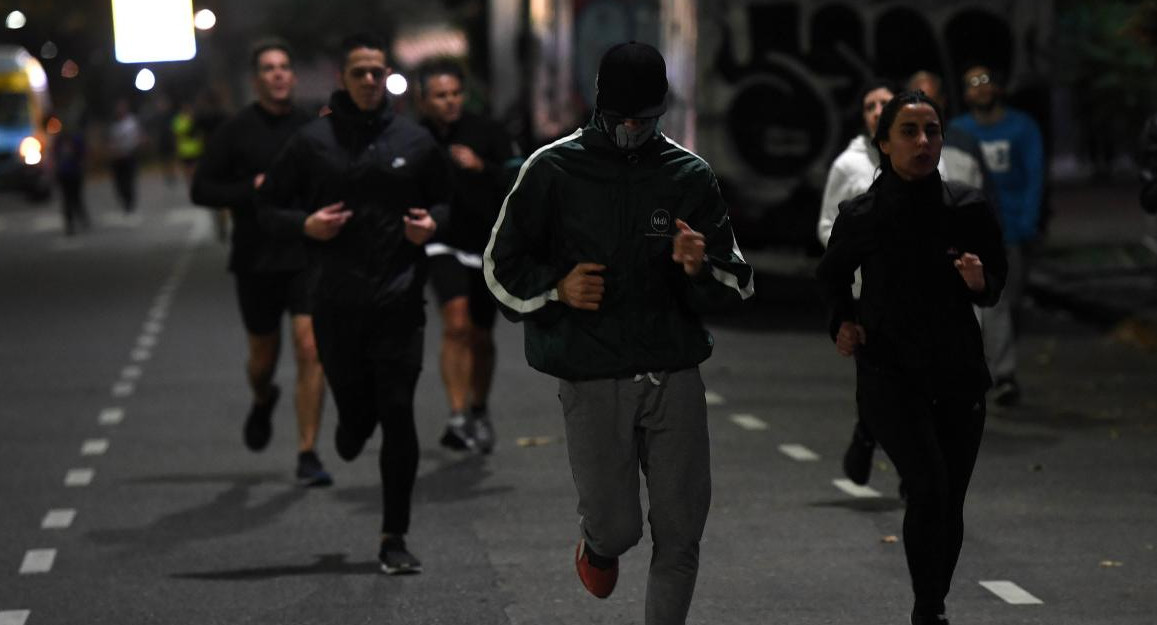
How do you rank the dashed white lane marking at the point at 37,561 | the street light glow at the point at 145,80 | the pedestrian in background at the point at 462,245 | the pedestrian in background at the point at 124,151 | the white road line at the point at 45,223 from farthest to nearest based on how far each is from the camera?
1. the pedestrian in background at the point at 124,151
2. the white road line at the point at 45,223
3. the street light glow at the point at 145,80
4. the pedestrian in background at the point at 462,245
5. the dashed white lane marking at the point at 37,561

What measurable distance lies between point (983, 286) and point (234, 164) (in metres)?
4.96

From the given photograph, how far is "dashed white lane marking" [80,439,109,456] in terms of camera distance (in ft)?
38.3

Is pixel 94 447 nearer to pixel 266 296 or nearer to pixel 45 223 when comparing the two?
pixel 266 296

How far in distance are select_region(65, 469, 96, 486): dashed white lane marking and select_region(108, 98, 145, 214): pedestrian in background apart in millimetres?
27119

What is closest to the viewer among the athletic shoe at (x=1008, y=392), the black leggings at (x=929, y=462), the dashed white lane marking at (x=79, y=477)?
the black leggings at (x=929, y=462)

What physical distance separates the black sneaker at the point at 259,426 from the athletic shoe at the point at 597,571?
5.18 meters

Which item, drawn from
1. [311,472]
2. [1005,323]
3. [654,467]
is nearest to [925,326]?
[654,467]

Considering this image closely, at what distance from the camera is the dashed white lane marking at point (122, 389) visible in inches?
558

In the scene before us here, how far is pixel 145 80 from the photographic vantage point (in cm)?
1708

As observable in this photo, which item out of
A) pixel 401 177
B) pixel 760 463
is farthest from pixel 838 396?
pixel 401 177

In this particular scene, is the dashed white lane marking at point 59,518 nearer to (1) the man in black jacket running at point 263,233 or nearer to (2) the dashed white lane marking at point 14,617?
(1) the man in black jacket running at point 263,233

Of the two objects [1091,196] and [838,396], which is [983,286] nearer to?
[838,396]

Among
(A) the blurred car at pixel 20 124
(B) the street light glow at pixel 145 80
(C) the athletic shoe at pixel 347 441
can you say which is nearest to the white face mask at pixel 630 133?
(C) the athletic shoe at pixel 347 441

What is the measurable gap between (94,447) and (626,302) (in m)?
6.43
